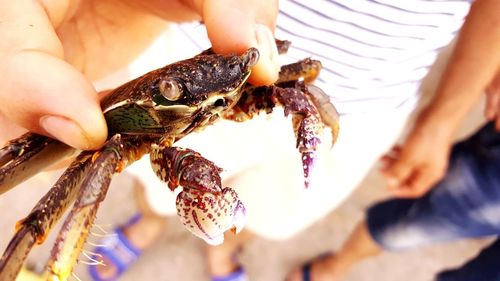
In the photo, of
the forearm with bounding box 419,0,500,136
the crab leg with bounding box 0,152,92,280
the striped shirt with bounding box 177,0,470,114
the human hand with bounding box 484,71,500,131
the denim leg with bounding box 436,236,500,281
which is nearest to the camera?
the crab leg with bounding box 0,152,92,280

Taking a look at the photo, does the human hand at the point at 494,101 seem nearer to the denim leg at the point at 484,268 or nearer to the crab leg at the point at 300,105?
the denim leg at the point at 484,268

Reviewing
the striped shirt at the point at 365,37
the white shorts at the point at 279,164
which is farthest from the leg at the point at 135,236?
the striped shirt at the point at 365,37

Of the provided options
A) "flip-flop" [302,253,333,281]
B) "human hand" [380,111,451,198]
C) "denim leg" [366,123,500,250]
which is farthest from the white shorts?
"flip-flop" [302,253,333,281]

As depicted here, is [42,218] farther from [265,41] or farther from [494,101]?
[494,101]

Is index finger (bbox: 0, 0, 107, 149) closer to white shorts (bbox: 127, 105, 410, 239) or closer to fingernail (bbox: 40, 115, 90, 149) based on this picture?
fingernail (bbox: 40, 115, 90, 149)

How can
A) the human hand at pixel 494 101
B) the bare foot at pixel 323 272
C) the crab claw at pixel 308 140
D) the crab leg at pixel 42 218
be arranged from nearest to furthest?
the crab leg at pixel 42 218
the crab claw at pixel 308 140
the human hand at pixel 494 101
the bare foot at pixel 323 272

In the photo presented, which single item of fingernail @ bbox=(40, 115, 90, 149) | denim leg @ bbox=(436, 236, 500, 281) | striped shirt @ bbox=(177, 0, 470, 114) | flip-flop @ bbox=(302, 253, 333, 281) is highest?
fingernail @ bbox=(40, 115, 90, 149)
